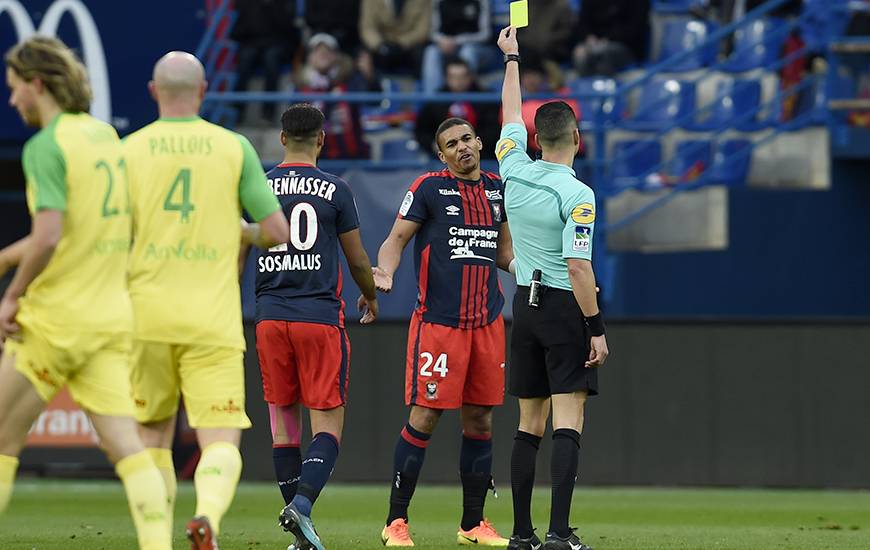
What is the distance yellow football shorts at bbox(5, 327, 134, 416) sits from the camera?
6.45 metres

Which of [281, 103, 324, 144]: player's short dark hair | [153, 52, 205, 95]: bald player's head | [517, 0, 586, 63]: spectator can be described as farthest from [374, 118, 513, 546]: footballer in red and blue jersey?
[517, 0, 586, 63]: spectator

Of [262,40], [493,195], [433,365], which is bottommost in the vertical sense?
[433,365]

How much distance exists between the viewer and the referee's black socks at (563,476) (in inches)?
324

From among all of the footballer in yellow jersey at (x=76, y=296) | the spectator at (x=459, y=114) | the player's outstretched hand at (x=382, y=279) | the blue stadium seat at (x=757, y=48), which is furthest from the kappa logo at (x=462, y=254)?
the blue stadium seat at (x=757, y=48)

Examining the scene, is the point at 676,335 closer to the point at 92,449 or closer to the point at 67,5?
the point at 92,449

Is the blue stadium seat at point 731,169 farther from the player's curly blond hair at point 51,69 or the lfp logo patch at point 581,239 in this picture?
the player's curly blond hair at point 51,69

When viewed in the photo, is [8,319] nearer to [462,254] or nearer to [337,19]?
[462,254]

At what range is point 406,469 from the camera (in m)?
9.37

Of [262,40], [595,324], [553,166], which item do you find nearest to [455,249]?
[553,166]

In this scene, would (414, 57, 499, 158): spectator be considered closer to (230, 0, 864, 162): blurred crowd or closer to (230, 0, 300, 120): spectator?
(230, 0, 864, 162): blurred crowd

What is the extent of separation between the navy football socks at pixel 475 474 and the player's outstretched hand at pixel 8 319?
3571mm

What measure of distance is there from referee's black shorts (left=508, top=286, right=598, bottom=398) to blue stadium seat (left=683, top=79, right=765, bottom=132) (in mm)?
9706

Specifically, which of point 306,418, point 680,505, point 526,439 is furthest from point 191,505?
point 526,439

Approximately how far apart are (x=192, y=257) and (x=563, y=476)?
251 centimetres
